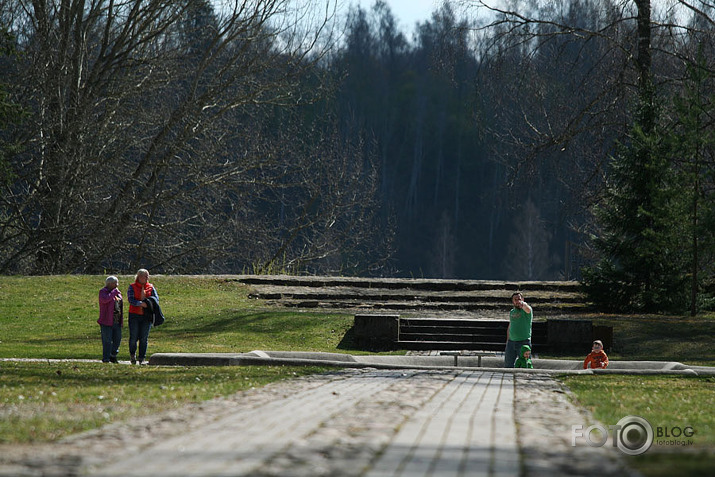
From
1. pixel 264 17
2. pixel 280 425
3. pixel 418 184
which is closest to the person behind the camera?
pixel 280 425

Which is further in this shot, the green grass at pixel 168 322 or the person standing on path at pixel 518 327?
the green grass at pixel 168 322

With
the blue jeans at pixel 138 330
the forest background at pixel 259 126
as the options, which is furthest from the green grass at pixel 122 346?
the forest background at pixel 259 126

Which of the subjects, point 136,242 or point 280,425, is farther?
point 136,242

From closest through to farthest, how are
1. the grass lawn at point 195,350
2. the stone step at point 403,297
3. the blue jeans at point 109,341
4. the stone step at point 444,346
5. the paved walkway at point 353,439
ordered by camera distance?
the paved walkway at point 353,439
the grass lawn at point 195,350
the blue jeans at point 109,341
the stone step at point 444,346
the stone step at point 403,297

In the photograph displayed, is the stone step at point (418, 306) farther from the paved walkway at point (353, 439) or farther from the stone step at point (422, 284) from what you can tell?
the paved walkway at point (353, 439)

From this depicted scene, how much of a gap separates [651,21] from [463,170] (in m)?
74.4

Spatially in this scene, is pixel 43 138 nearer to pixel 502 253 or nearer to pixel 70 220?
pixel 70 220

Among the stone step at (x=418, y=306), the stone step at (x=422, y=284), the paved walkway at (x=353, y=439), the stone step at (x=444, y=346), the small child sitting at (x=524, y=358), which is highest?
the stone step at (x=422, y=284)

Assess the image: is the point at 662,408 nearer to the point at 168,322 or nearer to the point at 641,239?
the point at 168,322

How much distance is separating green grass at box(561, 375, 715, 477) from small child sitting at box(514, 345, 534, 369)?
6.71ft

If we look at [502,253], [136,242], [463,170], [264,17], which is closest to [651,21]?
[264,17]

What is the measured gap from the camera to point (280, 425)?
723 centimetres

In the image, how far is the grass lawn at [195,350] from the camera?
7.99 m

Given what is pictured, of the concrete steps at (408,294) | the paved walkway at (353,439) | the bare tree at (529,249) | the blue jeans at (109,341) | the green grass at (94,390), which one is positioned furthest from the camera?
the bare tree at (529,249)
